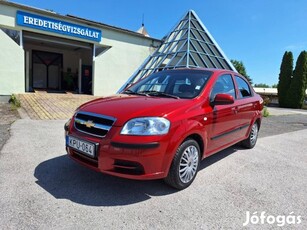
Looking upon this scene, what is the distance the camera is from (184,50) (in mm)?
13234

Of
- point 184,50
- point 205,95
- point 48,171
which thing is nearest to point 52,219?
point 48,171

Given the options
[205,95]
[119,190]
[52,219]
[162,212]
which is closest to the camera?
[52,219]

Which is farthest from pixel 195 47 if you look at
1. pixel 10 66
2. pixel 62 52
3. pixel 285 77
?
pixel 285 77

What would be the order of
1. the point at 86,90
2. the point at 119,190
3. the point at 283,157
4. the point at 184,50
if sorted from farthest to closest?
the point at 86,90
the point at 184,50
the point at 283,157
the point at 119,190

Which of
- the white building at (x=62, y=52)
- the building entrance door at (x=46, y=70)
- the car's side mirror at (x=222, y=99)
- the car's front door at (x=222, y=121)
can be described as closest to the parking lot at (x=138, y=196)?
the car's front door at (x=222, y=121)

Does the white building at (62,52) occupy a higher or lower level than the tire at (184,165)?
higher

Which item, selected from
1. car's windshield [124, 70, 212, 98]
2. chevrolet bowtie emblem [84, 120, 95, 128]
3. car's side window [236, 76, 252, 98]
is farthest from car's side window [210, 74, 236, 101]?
chevrolet bowtie emblem [84, 120, 95, 128]

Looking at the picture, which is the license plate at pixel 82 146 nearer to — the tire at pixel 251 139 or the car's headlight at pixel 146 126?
the car's headlight at pixel 146 126

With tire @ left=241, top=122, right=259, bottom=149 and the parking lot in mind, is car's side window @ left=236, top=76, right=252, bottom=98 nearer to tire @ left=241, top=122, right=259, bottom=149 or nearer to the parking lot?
tire @ left=241, top=122, right=259, bottom=149

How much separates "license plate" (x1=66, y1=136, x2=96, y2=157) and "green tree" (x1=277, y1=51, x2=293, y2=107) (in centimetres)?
2856

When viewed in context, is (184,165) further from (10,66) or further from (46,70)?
(46,70)

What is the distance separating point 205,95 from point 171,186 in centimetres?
140

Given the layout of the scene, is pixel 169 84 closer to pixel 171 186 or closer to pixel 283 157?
pixel 171 186

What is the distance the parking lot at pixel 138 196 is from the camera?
2.48 m
